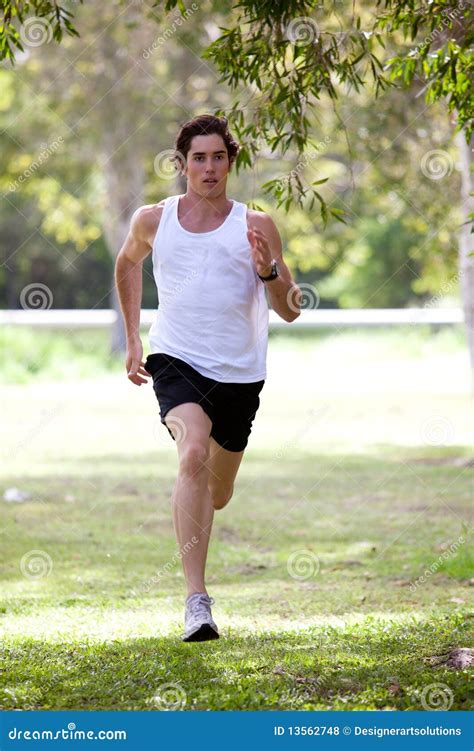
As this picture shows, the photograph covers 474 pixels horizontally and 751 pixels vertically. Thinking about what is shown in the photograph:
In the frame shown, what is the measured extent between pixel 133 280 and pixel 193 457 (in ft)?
3.98

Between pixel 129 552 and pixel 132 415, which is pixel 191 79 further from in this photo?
pixel 129 552

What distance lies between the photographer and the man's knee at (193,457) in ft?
18.2

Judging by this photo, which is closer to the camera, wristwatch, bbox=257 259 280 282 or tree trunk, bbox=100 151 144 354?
wristwatch, bbox=257 259 280 282

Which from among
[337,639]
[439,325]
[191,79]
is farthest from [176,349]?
[439,325]

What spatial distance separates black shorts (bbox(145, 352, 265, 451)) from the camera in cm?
577

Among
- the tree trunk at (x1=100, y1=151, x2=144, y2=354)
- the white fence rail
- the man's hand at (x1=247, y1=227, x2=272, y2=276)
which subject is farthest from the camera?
the white fence rail

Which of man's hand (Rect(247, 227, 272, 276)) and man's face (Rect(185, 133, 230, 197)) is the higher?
man's face (Rect(185, 133, 230, 197))

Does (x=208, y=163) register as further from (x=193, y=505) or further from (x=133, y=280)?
(x=193, y=505)

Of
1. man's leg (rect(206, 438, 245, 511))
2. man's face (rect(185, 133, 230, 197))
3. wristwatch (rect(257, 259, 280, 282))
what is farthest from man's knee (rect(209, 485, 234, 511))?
man's face (rect(185, 133, 230, 197))

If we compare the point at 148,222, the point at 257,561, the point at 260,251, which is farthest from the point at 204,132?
the point at 257,561

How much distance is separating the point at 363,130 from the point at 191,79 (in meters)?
8.87

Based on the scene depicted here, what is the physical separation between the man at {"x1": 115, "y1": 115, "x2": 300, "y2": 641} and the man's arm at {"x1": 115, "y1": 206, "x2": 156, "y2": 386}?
0.06 feet

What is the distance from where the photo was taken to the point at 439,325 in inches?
1503

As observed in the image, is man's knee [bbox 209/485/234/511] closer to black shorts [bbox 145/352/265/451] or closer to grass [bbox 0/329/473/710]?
black shorts [bbox 145/352/265/451]
